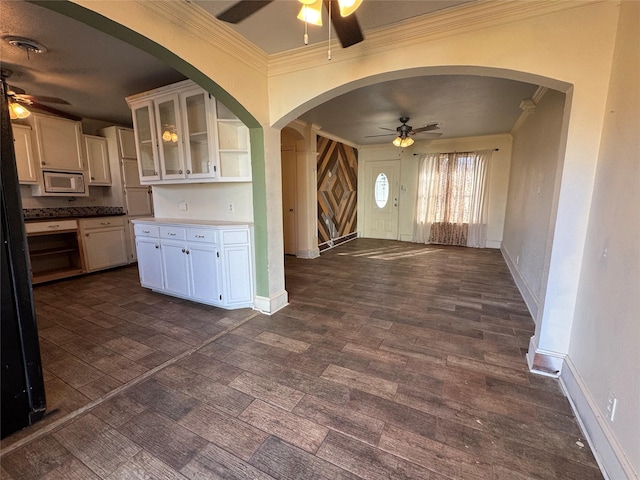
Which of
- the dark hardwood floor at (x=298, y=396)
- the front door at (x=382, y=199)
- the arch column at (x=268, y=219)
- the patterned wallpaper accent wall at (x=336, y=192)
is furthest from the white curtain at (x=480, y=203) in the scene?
the arch column at (x=268, y=219)

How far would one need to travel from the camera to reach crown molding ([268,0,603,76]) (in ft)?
5.83

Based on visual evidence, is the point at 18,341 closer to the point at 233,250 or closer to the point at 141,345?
the point at 141,345

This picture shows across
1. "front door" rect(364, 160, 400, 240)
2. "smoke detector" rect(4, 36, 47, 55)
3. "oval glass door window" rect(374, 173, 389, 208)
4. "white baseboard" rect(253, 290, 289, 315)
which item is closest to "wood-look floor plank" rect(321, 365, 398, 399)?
"white baseboard" rect(253, 290, 289, 315)

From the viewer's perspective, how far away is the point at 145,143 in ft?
11.6

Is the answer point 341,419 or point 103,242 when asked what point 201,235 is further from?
point 103,242

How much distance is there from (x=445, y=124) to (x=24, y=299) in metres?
5.97

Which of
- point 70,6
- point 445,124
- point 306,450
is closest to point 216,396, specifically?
point 306,450

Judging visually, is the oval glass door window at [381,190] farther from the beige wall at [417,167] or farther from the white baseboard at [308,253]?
the white baseboard at [308,253]

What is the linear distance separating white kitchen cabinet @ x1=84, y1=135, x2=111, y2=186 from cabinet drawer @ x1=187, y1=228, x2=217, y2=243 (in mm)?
3105

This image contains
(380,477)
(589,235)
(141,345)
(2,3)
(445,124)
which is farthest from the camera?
(445,124)

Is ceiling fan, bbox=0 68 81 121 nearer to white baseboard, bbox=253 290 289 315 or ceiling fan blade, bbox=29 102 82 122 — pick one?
ceiling fan blade, bbox=29 102 82 122

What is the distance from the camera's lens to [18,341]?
156 cm

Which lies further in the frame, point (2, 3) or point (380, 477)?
point (2, 3)

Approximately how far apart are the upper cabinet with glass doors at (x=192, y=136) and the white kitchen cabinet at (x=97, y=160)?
2.06 metres
